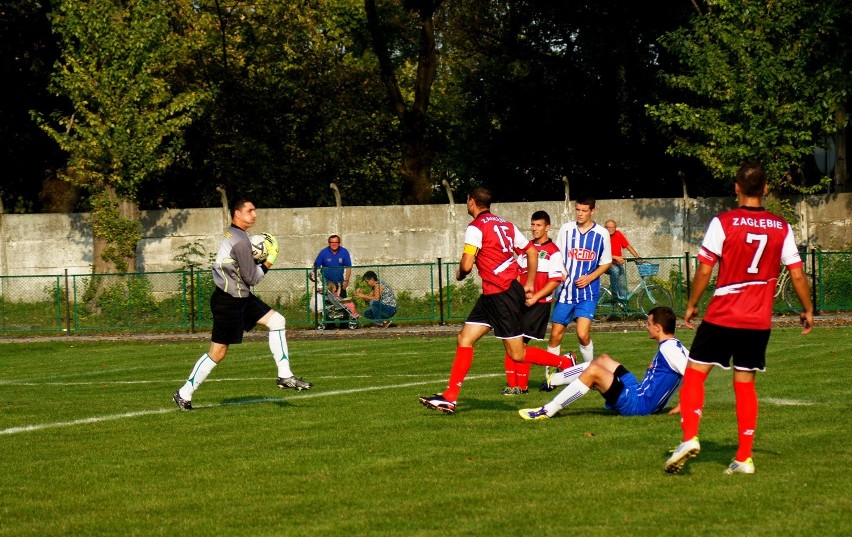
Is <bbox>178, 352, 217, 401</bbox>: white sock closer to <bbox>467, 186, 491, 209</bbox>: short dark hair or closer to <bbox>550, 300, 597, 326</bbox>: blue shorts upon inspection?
<bbox>467, 186, 491, 209</bbox>: short dark hair

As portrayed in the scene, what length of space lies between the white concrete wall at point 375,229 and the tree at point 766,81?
170cm

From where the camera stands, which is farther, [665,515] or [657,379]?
[657,379]

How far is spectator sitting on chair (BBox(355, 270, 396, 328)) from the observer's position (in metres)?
28.0

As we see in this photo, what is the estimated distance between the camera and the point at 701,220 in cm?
3231

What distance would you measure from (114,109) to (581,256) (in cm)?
1897

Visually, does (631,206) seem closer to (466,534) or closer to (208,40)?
(208,40)

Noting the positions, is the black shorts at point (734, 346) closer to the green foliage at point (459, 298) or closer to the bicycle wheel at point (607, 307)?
the bicycle wheel at point (607, 307)

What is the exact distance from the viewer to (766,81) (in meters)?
29.8

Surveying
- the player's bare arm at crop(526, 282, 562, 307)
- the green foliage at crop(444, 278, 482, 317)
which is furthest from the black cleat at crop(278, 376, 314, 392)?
the green foliage at crop(444, 278, 482, 317)

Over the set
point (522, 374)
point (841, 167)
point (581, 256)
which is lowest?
point (522, 374)

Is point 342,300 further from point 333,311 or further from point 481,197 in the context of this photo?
point 481,197

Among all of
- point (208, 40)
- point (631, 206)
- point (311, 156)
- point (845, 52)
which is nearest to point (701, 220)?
point (631, 206)

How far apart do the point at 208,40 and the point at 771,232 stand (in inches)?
1379

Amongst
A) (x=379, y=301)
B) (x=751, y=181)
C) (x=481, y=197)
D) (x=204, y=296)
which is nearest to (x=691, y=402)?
(x=751, y=181)
